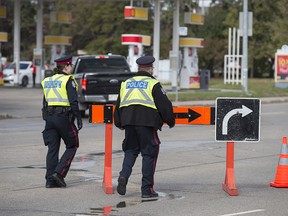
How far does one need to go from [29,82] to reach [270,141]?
35.2m

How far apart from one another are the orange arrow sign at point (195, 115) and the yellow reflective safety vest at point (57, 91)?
5.14 feet

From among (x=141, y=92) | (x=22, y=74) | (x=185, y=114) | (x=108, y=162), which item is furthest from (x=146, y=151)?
(x=22, y=74)

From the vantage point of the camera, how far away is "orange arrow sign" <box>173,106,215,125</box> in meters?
11.5

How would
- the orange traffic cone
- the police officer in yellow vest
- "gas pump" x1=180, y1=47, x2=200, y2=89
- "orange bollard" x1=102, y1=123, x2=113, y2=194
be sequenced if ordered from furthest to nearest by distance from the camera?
"gas pump" x1=180, y1=47, x2=200, y2=89 → the orange traffic cone → the police officer in yellow vest → "orange bollard" x1=102, y1=123, x2=113, y2=194

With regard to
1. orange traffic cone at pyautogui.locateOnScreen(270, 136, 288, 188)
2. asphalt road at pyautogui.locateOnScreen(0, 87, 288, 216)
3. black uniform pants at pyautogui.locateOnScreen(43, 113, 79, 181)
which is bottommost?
asphalt road at pyautogui.locateOnScreen(0, 87, 288, 216)

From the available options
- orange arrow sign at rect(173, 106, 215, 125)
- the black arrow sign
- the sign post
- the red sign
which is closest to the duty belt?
orange arrow sign at rect(173, 106, 215, 125)

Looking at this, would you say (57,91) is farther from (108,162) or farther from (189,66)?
(189,66)

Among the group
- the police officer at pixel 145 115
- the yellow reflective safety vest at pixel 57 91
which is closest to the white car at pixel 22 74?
the yellow reflective safety vest at pixel 57 91

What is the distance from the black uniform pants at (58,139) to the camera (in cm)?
1142

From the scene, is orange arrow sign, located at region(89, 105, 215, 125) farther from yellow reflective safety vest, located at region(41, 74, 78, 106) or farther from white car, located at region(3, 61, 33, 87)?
white car, located at region(3, 61, 33, 87)

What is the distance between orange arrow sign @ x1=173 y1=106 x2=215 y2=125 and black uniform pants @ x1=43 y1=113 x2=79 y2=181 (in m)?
1.49

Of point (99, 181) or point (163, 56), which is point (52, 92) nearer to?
point (99, 181)

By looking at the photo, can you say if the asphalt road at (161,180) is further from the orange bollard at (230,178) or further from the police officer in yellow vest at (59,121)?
the police officer in yellow vest at (59,121)

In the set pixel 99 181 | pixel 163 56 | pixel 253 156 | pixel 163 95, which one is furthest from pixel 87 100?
pixel 163 56
